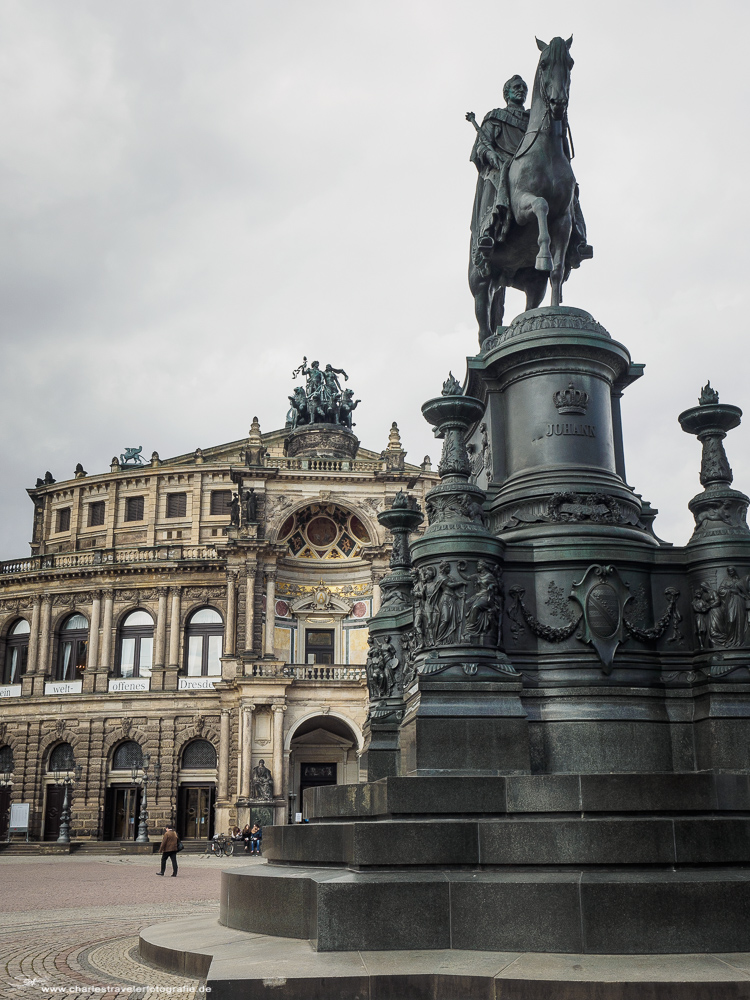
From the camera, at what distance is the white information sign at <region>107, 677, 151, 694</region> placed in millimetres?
53281

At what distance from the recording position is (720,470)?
869cm

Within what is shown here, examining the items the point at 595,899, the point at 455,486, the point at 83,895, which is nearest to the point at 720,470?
the point at 455,486

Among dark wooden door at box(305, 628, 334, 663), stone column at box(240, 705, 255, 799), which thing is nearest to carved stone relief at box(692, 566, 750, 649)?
stone column at box(240, 705, 255, 799)

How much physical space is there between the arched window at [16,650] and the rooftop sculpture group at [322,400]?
20252 millimetres

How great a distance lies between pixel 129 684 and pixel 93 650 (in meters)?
2.83

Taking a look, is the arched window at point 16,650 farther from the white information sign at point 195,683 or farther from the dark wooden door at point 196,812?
the dark wooden door at point 196,812

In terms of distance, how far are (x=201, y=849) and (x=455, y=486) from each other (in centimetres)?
4200

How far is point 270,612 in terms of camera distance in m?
49.1

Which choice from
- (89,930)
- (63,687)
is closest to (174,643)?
(63,687)

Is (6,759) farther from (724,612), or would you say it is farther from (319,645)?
(724,612)

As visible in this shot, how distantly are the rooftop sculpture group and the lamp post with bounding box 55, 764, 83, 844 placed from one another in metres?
23.9

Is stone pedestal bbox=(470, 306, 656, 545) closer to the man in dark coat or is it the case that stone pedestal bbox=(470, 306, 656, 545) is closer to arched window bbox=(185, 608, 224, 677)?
the man in dark coat

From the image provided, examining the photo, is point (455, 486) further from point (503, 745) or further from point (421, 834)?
point (421, 834)

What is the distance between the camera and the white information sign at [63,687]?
2142 inches
